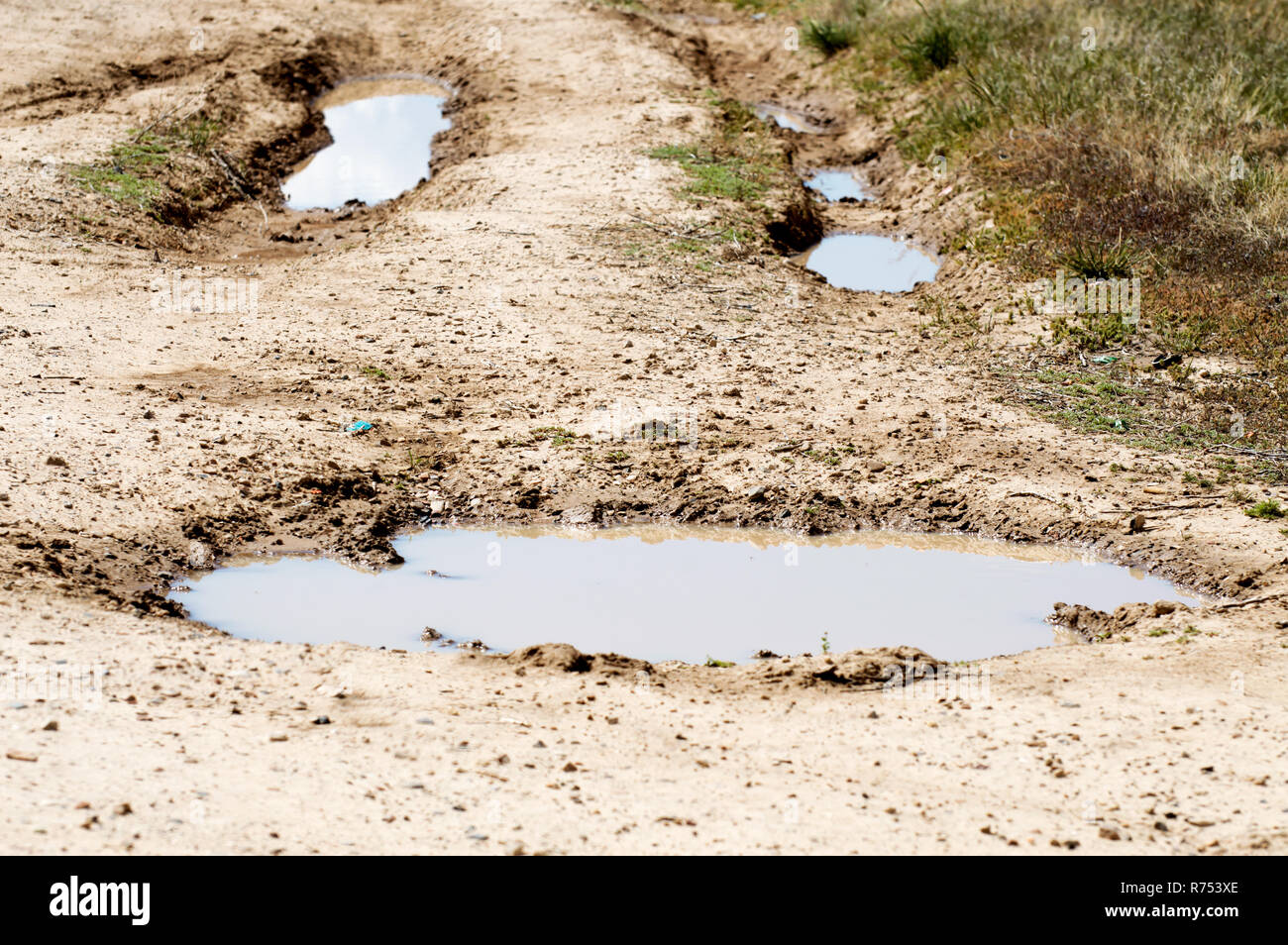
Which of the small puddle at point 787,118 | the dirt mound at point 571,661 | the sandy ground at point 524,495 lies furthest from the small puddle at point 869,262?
the dirt mound at point 571,661

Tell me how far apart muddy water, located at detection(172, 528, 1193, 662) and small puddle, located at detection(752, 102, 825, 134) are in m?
8.61

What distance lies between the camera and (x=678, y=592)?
6625 millimetres

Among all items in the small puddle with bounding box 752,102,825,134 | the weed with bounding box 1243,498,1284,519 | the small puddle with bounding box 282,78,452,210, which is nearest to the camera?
the weed with bounding box 1243,498,1284,519

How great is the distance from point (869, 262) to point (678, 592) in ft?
18.1

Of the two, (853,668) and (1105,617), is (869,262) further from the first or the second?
(853,668)

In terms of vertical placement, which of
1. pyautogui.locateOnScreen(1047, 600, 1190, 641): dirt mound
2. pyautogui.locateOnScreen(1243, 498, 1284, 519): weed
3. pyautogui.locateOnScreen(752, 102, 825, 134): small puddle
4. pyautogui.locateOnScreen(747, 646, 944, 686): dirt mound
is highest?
pyautogui.locateOnScreen(752, 102, 825, 134): small puddle

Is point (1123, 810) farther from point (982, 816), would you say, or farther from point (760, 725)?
point (760, 725)

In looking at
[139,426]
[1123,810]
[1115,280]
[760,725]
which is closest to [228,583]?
[139,426]

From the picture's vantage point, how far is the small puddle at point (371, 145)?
42.3 ft

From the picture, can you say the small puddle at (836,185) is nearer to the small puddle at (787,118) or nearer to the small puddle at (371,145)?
the small puddle at (787,118)

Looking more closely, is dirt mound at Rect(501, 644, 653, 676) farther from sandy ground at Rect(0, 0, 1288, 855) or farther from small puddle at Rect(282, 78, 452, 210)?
small puddle at Rect(282, 78, 452, 210)

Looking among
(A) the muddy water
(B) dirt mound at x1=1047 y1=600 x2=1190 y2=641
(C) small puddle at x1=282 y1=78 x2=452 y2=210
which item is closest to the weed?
(A) the muddy water

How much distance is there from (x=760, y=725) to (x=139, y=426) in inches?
161

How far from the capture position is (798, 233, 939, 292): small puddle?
10776mm
